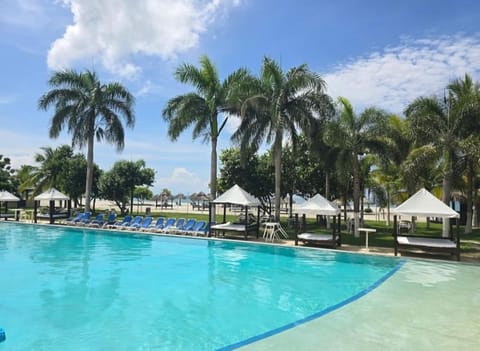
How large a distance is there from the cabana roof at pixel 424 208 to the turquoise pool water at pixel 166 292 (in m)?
1.90

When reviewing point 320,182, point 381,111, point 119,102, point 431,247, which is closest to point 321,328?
point 431,247

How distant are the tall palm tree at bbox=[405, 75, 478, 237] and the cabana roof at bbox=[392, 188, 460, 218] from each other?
2.44m

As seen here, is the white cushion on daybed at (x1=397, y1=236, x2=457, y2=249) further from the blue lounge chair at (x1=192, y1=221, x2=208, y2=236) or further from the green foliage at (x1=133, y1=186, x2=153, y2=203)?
the green foliage at (x1=133, y1=186, x2=153, y2=203)

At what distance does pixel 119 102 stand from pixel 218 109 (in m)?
8.21

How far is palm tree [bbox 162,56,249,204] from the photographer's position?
2086 cm

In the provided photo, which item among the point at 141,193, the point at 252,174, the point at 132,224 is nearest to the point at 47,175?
the point at 132,224

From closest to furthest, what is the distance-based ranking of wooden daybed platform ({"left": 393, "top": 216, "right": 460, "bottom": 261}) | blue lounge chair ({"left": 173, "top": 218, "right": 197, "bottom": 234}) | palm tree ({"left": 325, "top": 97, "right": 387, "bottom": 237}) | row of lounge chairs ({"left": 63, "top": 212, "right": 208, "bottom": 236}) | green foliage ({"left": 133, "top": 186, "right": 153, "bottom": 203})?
wooden daybed platform ({"left": 393, "top": 216, "right": 460, "bottom": 261}), palm tree ({"left": 325, "top": 97, "right": 387, "bottom": 237}), row of lounge chairs ({"left": 63, "top": 212, "right": 208, "bottom": 236}), blue lounge chair ({"left": 173, "top": 218, "right": 197, "bottom": 234}), green foliage ({"left": 133, "top": 186, "right": 153, "bottom": 203})

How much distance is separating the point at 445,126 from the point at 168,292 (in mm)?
13212

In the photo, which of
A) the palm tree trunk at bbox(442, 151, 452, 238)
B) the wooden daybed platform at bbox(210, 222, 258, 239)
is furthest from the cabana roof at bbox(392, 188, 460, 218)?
the wooden daybed platform at bbox(210, 222, 258, 239)

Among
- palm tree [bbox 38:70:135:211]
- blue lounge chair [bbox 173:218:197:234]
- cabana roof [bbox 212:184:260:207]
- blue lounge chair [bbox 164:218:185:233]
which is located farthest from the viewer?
palm tree [bbox 38:70:135:211]

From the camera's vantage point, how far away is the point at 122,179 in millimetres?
33656

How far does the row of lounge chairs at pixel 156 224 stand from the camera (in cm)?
1892

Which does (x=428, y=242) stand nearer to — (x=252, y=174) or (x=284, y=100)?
(x=284, y=100)

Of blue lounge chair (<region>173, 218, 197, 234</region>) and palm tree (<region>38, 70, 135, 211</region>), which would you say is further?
palm tree (<region>38, 70, 135, 211</region>)
